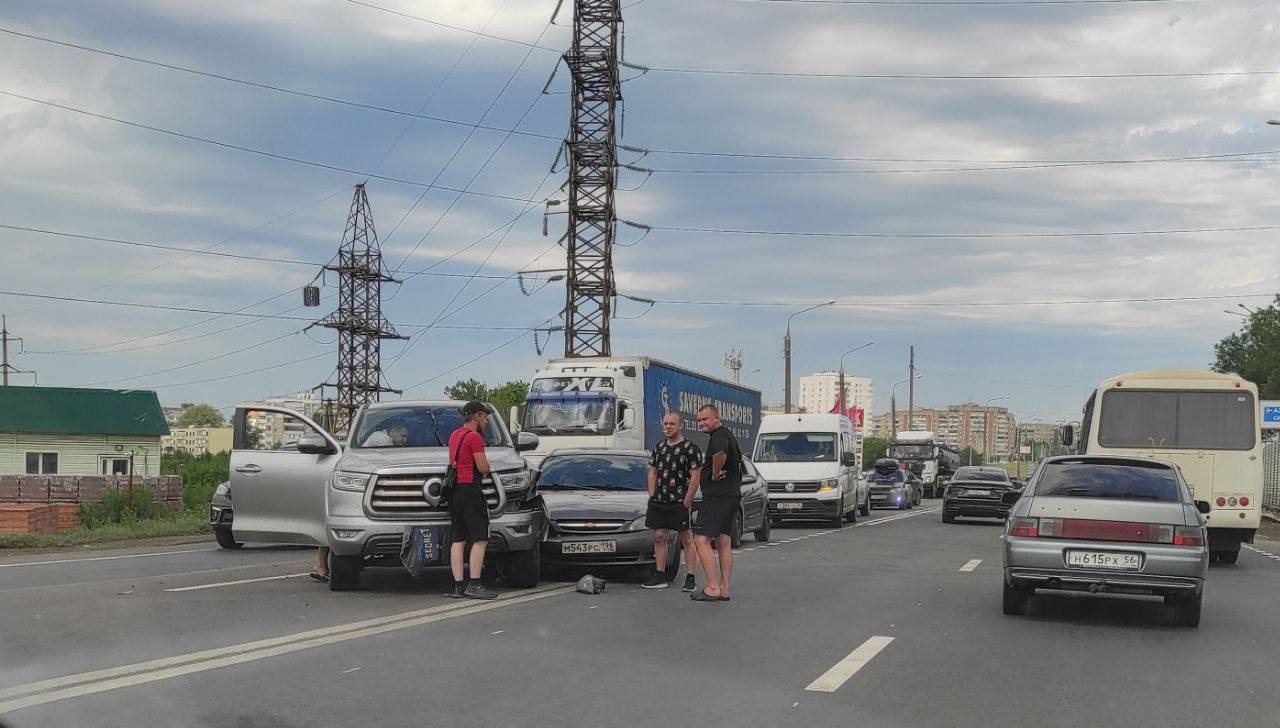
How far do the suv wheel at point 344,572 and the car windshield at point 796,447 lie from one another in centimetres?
1722

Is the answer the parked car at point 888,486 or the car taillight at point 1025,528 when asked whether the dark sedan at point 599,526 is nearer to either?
the car taillight at point 1025,528

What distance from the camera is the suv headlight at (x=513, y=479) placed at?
12.6m

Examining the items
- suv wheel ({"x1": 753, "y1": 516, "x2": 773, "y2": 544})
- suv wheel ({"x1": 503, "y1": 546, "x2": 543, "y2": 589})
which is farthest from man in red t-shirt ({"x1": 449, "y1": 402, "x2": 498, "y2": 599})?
suv wheel ({"x1": 753, "y1": 516, "x2": 773, "y2": 544})

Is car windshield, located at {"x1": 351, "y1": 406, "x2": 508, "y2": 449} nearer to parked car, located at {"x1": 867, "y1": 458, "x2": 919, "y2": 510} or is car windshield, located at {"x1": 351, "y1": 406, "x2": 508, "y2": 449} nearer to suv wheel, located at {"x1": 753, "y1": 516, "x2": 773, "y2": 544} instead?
suv wheel, located at {"x1": 753, "y1": 516, "x2": 773, "y2": 544}

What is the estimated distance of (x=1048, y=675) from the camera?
8.18m

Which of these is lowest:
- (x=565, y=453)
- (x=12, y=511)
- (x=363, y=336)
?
(x=12, y=511)

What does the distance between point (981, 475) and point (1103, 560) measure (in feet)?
74.2

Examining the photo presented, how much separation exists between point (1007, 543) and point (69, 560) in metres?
13.3

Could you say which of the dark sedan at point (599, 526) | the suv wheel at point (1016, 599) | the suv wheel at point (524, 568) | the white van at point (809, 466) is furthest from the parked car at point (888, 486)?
the suv wheel at point (1016, 599)

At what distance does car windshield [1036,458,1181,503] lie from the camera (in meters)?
11.1

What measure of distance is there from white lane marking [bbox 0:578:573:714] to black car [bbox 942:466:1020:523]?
21.8 m

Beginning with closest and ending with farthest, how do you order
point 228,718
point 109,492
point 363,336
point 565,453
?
point 228,718, point 565,453, point 109,492, point 363,336

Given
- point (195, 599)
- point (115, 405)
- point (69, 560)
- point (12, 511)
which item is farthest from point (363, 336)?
point (195, 599)

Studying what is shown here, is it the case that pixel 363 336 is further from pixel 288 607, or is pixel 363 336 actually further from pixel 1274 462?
pixel 288 607
